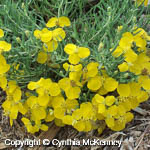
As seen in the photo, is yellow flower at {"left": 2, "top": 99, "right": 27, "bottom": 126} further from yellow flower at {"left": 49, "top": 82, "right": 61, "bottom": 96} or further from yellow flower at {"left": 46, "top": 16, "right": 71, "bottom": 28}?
yellow flower at {"left": 46, "top": 16, "right": 71, "bottom": 28}

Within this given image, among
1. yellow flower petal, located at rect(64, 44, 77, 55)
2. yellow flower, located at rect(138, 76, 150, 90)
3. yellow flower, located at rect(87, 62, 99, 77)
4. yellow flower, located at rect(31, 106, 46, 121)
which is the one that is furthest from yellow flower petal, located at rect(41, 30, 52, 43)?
yellow flower, located at rect(138, 76, 150, 90)

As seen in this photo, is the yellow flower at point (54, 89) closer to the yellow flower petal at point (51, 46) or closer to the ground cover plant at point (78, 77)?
the ground cover plant at point (78, 77)

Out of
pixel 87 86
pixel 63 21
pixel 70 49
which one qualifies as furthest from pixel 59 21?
pixel 87 86

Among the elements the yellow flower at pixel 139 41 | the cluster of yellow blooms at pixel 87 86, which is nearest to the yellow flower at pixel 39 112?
the cluster of yellow blooms at pixel 87 86

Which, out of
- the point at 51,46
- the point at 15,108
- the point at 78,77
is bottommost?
the point at 15,108

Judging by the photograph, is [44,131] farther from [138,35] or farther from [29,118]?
[138,35]

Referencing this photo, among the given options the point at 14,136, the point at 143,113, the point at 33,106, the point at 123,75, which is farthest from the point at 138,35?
the point at 14,136

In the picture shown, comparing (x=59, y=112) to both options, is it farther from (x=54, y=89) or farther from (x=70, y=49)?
(x=70, y=49)

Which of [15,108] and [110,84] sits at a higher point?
[110,84]
